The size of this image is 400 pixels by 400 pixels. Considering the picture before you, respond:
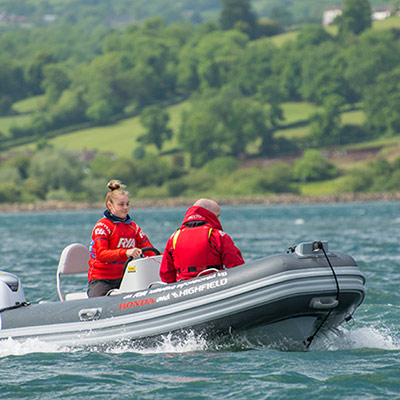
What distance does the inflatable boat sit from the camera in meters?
7.25

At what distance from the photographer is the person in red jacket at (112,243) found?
8180mm

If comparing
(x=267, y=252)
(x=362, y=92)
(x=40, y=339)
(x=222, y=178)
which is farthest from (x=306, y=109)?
(x=40, y=339)

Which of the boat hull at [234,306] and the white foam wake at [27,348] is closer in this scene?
the boat hull at [234,306]

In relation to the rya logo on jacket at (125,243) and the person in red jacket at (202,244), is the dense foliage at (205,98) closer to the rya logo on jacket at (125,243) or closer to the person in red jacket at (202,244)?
the rya logo on jacket at (125,243)

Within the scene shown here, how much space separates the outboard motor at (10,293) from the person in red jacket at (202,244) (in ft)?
5.94

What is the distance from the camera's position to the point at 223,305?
293 inches

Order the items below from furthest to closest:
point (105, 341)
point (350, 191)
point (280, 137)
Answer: point (280, 137), point (350, 191), point (105, 341)

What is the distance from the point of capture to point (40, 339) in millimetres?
8117

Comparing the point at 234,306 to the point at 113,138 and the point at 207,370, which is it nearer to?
the point at 207,370

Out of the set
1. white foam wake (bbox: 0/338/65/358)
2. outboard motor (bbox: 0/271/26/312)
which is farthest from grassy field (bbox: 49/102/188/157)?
white foam wake (bbox: 0/338/65/358)

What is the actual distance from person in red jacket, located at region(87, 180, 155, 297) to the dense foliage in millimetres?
85608

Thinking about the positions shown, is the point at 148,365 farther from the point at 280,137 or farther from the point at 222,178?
the point at 280,137

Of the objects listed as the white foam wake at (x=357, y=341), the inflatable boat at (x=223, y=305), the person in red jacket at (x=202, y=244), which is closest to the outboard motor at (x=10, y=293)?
the inflatable boat at (x=223, y=305)

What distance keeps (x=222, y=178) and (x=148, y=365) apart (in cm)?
10009
